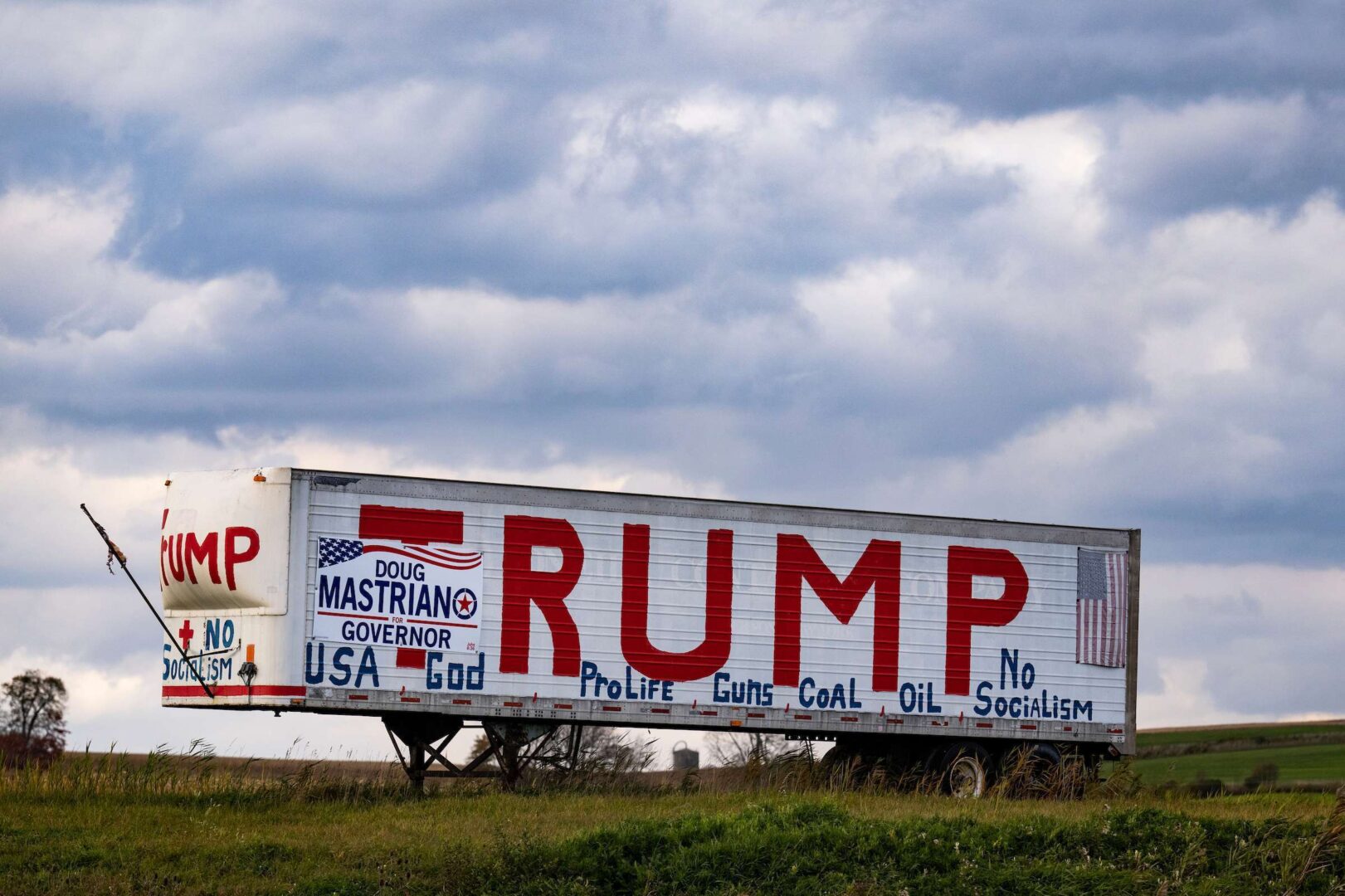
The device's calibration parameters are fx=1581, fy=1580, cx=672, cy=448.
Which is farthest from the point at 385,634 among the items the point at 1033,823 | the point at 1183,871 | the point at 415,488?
the point at 1183,871

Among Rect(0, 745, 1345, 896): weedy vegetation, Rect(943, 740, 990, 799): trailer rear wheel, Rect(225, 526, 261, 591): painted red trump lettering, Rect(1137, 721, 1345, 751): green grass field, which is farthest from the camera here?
Rect(1137, 721, 1345, 751): green grass field

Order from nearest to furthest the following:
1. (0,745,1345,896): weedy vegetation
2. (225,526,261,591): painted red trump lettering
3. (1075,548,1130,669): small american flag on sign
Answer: (0,745,1345,896): weedy vegetation, (225,526,261,591): painted red trump lettering, (1075,548,1130,669): small american flag on sign

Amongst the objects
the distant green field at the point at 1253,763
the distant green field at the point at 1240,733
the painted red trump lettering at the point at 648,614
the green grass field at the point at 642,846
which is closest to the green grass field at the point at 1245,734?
the distant green field at the point at 1240,733

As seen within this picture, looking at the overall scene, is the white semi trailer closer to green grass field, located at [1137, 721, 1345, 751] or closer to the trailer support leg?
the trailer support leg

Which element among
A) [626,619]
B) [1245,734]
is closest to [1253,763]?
[1245,734]

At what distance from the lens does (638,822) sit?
16.9 m

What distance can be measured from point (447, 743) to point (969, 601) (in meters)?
8.16

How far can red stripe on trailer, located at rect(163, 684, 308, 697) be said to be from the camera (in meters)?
21.0

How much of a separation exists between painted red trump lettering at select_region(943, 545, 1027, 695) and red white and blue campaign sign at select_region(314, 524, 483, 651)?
730 centimetres

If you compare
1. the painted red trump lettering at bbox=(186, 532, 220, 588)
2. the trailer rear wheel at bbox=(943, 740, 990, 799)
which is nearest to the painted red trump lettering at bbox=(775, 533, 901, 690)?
the trailer rear wheel at bbox=(943, 740, 990, 799)

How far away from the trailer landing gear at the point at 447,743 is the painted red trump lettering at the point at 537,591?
102 cm

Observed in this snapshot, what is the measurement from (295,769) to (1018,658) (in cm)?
1091

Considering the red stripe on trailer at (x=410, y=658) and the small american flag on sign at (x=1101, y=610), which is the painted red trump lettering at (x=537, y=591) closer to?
the red stripe on trailer at (x=410, y=658)

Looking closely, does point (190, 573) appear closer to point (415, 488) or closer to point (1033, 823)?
point (415, 488)
